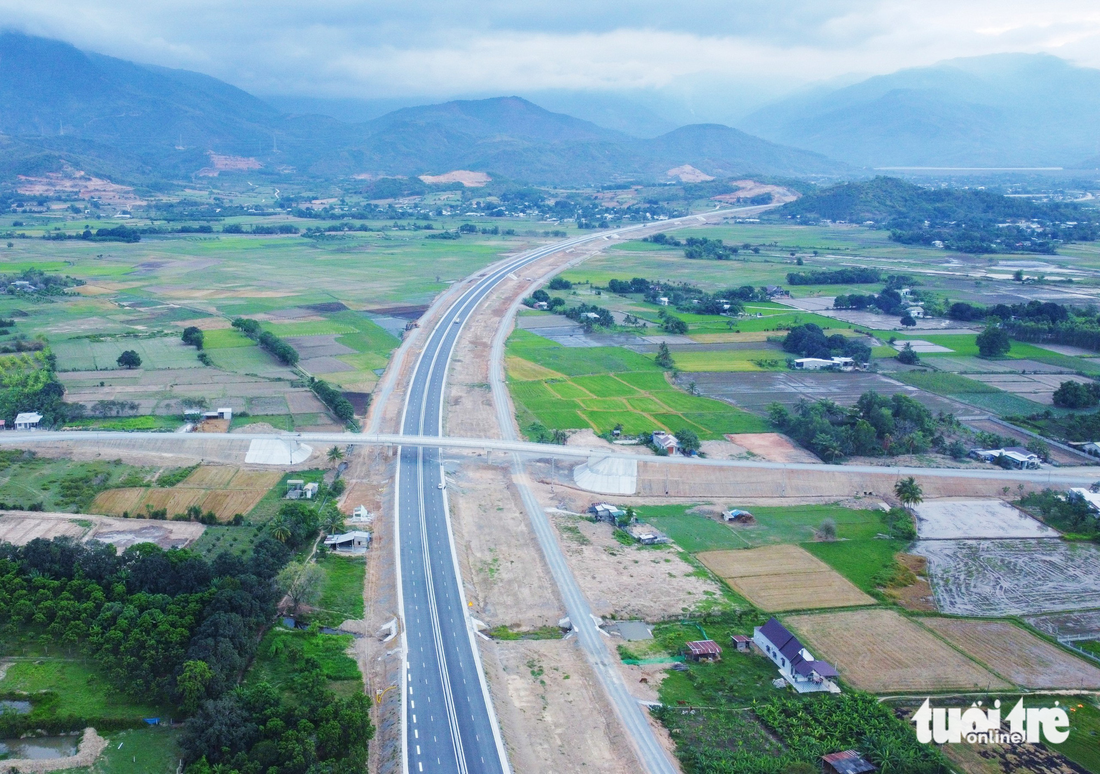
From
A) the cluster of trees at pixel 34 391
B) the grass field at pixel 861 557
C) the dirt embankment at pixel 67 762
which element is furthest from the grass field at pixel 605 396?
the dirt embankment at pixel 67 762

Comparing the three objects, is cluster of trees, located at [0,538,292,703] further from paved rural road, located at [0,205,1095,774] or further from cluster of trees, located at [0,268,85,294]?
cluster of trees, located at [0,268,85,294]

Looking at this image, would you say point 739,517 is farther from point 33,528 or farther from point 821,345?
point 821,345

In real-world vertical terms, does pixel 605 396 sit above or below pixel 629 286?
below

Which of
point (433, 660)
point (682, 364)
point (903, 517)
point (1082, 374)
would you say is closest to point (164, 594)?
point (433, 660)

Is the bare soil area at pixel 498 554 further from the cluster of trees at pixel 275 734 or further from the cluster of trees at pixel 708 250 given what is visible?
the cluster of trees at pixel 708 250

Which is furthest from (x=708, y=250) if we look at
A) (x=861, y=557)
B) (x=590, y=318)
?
(x=861, y=557)

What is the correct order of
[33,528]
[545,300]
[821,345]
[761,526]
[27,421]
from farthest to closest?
[545,300] < [821,345] < [27,421] < [761,526] < [33,528]

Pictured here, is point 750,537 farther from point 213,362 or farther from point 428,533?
point 213,362
